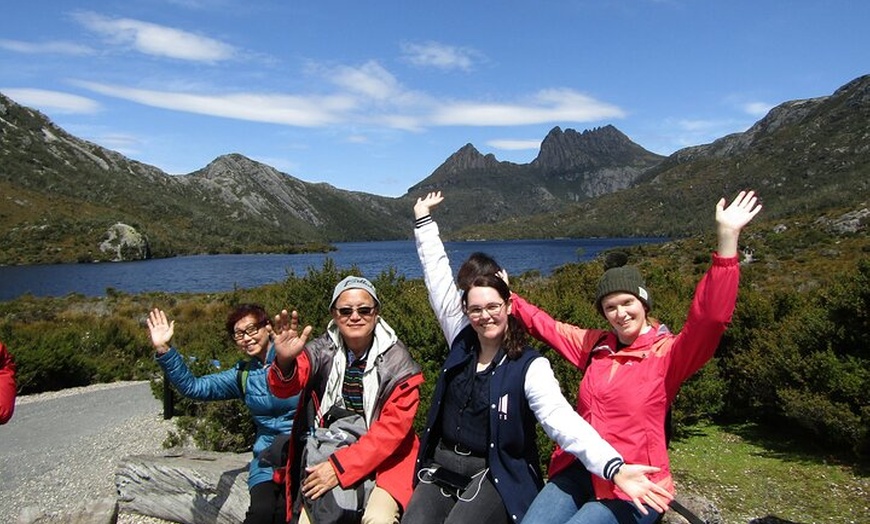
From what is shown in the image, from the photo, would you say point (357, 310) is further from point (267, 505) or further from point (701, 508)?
point (701, 508)

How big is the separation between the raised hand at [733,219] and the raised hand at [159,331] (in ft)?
10.7

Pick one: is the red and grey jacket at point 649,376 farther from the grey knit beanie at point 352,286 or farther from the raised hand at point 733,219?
the grey knit beanie at point 352,286

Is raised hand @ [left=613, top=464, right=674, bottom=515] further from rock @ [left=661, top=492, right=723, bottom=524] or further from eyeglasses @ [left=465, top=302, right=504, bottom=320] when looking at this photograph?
rock @ [left=661, top=492, right=723, bottom=524]

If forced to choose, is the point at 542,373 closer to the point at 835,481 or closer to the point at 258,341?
the point at 258,341

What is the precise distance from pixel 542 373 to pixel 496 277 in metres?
0.54

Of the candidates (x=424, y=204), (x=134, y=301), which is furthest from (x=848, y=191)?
(x=424, y=204)

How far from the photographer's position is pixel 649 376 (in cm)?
263

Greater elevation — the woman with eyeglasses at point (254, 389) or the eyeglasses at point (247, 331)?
the eyeglasses at point (247, 331)

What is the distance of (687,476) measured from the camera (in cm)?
593

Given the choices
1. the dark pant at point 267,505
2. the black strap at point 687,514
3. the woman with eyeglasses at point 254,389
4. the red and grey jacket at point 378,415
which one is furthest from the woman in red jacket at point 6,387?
the black strap at point 687,514

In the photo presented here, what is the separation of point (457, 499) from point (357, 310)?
1111 mm

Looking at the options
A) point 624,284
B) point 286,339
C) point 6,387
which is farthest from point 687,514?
point 6,387

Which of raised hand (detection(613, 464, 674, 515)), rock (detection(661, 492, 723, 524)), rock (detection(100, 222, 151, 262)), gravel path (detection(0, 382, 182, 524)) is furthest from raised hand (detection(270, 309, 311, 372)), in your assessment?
rock (detection(100, 222, 151, 262))

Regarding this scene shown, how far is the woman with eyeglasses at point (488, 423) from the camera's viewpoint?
263cm
